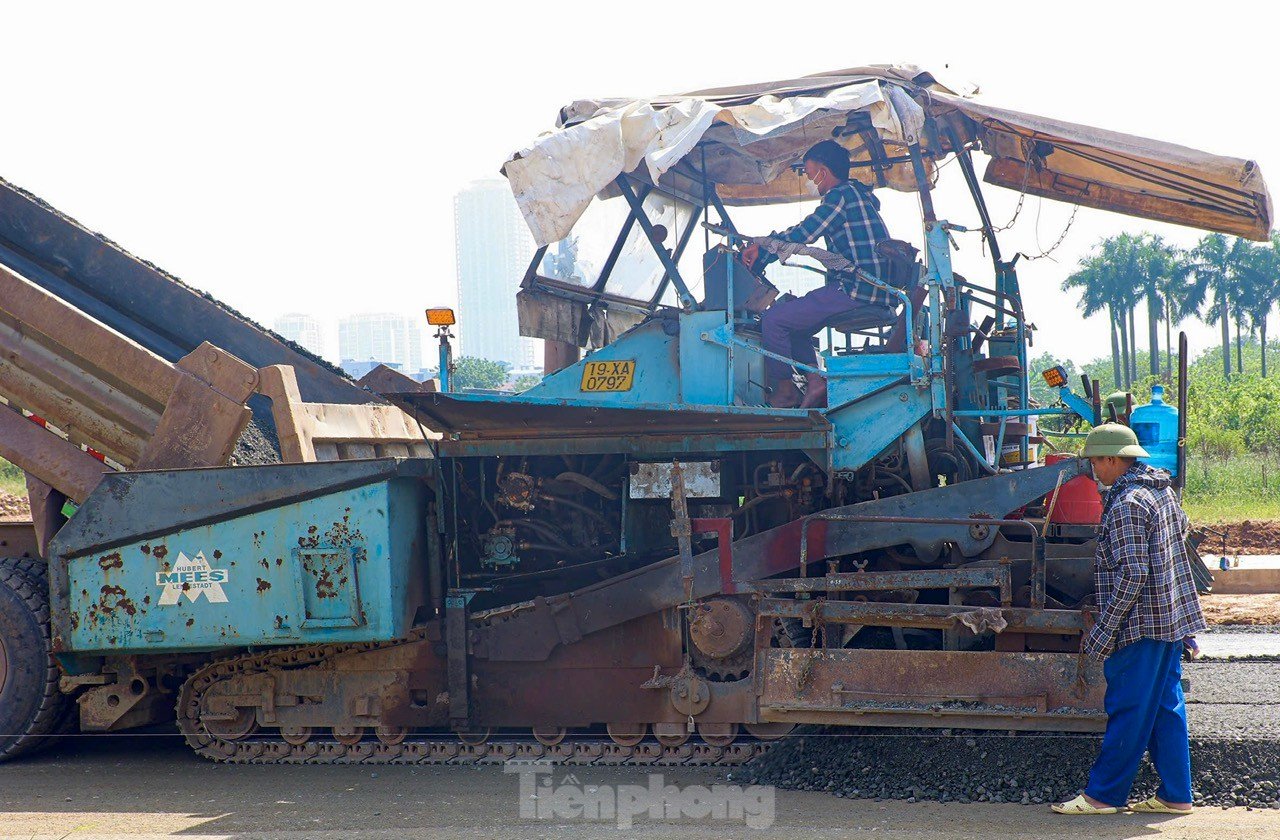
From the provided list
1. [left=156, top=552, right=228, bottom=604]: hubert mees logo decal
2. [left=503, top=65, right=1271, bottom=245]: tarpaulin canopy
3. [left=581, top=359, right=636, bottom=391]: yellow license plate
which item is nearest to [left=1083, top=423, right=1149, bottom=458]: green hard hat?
[left=503, top=65, right=1271, bottom=245]: tarpaulin canopy

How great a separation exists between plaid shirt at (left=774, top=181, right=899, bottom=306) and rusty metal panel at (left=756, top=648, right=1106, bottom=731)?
187cm

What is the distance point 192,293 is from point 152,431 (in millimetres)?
1342

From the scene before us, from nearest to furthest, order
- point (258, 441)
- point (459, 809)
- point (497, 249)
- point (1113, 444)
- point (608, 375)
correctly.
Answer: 1. point (1113, 444)
2. point (459, 809)
3. point (608, 375)
4. point (258, 441)
5. point (497, 249)

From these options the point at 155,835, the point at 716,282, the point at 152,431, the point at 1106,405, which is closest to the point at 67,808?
the point at 155,835

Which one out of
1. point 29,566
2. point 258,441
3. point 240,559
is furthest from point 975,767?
point 29,566

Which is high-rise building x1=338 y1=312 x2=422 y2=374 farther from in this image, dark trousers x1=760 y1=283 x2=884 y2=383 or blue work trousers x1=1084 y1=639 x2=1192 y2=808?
blue work trousers x1=1084 y1=639 x2=1192 y2=808

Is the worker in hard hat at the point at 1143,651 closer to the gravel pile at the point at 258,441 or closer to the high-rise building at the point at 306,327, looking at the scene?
the gravel pile at the point at 258,441

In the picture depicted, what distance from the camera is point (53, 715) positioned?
6195 millimetres

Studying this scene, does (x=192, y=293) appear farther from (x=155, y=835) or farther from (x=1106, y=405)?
(x=1106, y=405)

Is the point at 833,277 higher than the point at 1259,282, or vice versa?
the point at 1259,282

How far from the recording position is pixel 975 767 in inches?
205

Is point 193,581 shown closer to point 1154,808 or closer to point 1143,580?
point 1143,580

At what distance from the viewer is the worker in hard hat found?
4.70 meters

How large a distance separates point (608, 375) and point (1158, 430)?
9.66ft
